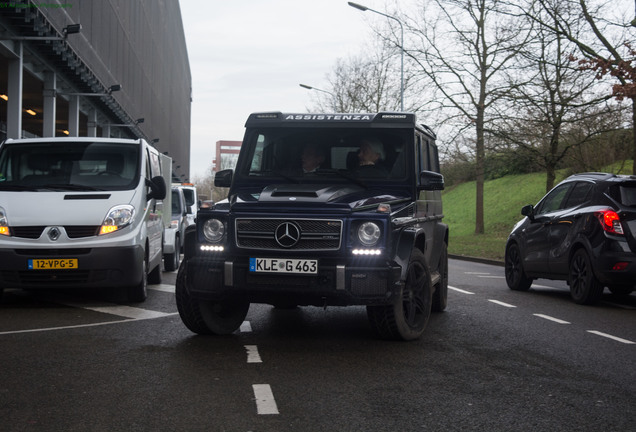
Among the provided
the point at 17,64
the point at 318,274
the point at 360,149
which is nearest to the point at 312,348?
the point at 318,274

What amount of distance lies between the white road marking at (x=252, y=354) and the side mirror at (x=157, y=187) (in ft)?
13.8

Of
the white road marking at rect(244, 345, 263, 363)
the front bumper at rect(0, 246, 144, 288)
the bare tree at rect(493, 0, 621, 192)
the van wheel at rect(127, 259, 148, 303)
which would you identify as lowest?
the white road marking at rect(244, 345, 263, 363)

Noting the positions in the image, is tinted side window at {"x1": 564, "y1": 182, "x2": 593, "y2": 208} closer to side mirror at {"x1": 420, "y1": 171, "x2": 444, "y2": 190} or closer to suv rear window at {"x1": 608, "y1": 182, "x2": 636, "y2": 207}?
suv rear window at {"x1": 608, "y1": 182, "x2": 636, "y2": 207}

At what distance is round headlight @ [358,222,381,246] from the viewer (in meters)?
6.95

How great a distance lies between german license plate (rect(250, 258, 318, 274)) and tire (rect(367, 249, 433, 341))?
29.9 inches

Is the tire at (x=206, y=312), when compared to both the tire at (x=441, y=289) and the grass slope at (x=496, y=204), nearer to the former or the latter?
the tire at (x=441, y=289)

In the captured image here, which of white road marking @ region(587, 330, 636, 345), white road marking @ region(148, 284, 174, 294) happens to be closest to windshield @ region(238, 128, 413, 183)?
white road marking @ region(587, 330, 636, 345)

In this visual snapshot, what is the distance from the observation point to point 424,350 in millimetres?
7164

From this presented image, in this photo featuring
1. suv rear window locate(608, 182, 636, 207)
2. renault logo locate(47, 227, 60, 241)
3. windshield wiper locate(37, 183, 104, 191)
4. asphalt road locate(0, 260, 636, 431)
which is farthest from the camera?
suv rear window locate(608, 182, 636, 207)

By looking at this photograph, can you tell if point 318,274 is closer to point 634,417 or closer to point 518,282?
point 634,417

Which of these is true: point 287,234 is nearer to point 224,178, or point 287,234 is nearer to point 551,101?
point 224,178

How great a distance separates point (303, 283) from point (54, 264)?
3.91 m

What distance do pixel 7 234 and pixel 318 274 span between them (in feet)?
14.7

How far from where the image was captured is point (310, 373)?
6.08 meters
